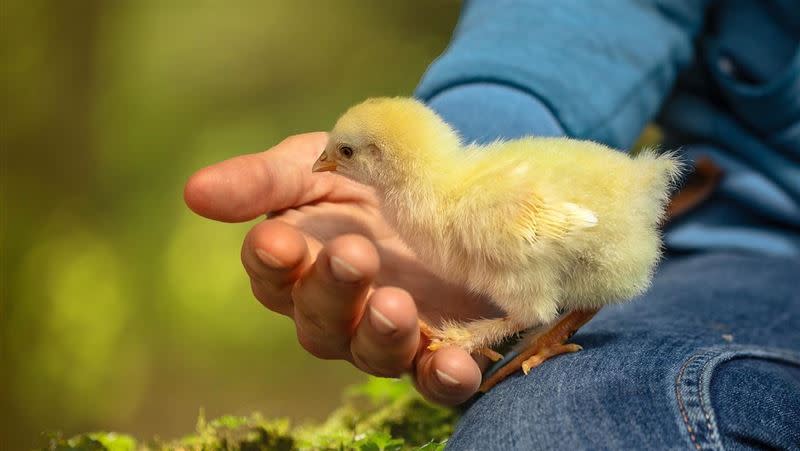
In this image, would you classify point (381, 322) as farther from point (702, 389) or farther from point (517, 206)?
point (702, 389)

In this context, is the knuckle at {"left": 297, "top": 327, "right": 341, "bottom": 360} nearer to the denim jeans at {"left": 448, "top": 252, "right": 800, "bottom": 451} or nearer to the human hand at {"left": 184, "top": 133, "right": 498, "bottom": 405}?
the human hand at {"left": 184, "top": 133, "right": 498, "bottom": 405}

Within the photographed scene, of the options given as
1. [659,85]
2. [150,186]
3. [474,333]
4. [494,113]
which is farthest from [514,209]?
[150,186]

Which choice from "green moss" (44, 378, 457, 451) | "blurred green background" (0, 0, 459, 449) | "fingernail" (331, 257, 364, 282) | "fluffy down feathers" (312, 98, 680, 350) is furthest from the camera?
"blurred green background" (0, 0, 459, 449)

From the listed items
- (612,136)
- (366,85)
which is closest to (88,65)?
(366,85)

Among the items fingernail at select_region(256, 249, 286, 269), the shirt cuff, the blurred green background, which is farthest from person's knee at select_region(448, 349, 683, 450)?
the blurred green background

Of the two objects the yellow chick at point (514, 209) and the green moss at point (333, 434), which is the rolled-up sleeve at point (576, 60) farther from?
the green moss at point (333, 434)

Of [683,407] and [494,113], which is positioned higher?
[494,113]
